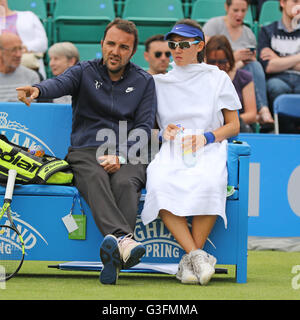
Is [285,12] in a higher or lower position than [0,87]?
higher

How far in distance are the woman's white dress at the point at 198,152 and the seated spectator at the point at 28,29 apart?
342cm

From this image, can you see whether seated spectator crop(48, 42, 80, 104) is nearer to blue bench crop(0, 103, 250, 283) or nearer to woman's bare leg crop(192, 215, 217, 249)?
blue bench crop(0, 103, 250, 283)

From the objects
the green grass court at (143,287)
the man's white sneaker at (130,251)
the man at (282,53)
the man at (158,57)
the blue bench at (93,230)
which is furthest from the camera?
the man at (282,53)

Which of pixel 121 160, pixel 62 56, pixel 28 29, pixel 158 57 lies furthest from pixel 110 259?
pixel 28 29

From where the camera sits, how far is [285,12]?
855 centimetres

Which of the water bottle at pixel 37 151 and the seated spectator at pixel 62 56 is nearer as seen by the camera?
the water bottle at pixel 37 151

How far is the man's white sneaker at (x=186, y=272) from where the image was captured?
458cm

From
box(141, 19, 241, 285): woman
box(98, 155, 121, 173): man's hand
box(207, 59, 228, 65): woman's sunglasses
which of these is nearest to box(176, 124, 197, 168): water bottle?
box(141, 19, 241, 285): woman

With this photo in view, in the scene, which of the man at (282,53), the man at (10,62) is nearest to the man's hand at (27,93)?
the man at (10,62)

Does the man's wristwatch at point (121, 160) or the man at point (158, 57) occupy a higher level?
the man at point (158, 57)

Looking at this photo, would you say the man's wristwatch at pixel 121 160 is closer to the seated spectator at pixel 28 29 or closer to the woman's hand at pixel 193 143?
the woman's hand at pixel 193 143

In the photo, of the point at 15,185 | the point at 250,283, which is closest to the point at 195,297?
the point at 250,283

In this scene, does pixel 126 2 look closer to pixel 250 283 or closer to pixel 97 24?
pixel 97 24

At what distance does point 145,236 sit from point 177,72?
3.59 ft
